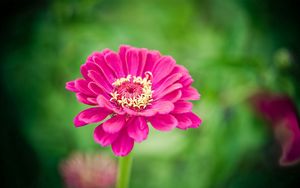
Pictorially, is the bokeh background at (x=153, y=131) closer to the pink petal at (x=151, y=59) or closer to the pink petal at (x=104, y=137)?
the pink petal at (x=151, y=59)

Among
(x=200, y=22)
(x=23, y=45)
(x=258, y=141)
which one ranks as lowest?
(x=258, y=141)

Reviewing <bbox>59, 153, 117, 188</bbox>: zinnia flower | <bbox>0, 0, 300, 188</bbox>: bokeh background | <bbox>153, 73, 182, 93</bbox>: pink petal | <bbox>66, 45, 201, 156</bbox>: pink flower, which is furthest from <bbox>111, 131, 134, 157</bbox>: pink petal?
<bbox>0, 0, 300, 188</bbox>: bokeh background

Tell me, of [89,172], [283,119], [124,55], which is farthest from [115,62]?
[283,119]

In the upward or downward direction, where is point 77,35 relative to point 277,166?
upward

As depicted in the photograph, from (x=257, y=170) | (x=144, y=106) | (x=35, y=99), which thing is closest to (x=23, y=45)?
(x=35, y=99)

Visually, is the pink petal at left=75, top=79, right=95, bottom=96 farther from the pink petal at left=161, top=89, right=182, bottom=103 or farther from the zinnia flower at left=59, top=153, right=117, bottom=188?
the zinnia flower at left=59, top=153, right=117, bottom=188

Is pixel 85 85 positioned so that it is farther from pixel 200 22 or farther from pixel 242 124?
pixel 200 22
